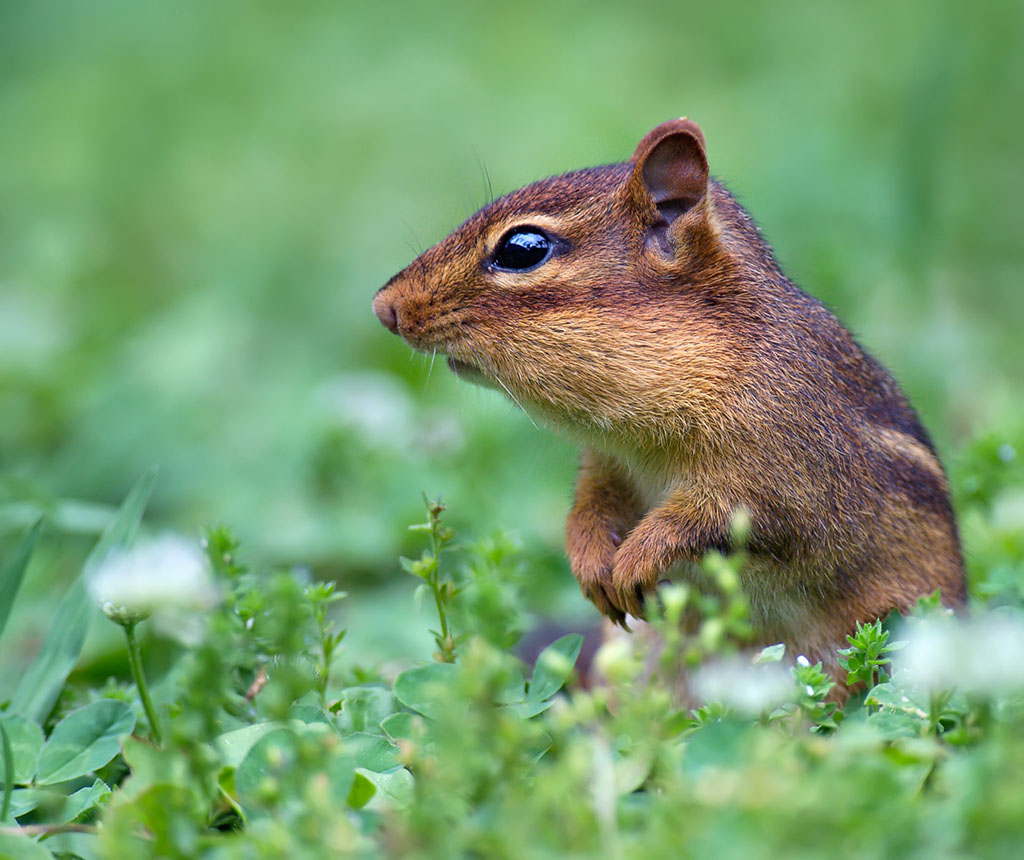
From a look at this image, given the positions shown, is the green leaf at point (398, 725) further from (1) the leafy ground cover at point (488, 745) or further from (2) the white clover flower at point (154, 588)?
(2) the white clover flower at point (154, 588)

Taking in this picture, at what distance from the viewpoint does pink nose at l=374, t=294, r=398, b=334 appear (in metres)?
2.88

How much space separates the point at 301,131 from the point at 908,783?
24.5ft

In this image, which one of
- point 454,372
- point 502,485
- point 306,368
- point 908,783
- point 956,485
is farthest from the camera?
point 306,368

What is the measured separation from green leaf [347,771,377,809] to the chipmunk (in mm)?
763

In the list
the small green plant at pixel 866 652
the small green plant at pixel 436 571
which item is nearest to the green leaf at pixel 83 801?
the small green plant at pixel 436 571

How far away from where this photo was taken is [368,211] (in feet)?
25.4

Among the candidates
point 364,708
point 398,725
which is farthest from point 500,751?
point 364,708

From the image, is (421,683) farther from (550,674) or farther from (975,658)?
(975,658)

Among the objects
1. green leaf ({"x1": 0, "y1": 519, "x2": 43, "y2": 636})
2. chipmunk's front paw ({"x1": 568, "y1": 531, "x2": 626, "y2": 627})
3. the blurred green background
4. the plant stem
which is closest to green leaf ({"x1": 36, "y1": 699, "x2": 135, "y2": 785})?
the plant stem

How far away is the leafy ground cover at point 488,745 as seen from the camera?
57.7 inches

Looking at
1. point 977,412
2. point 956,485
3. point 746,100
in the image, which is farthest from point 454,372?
point 746,100

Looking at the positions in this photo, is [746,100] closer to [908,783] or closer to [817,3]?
[817,3]

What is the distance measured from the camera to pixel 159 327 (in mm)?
5602

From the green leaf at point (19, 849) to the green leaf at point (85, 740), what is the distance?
1.26 ft
